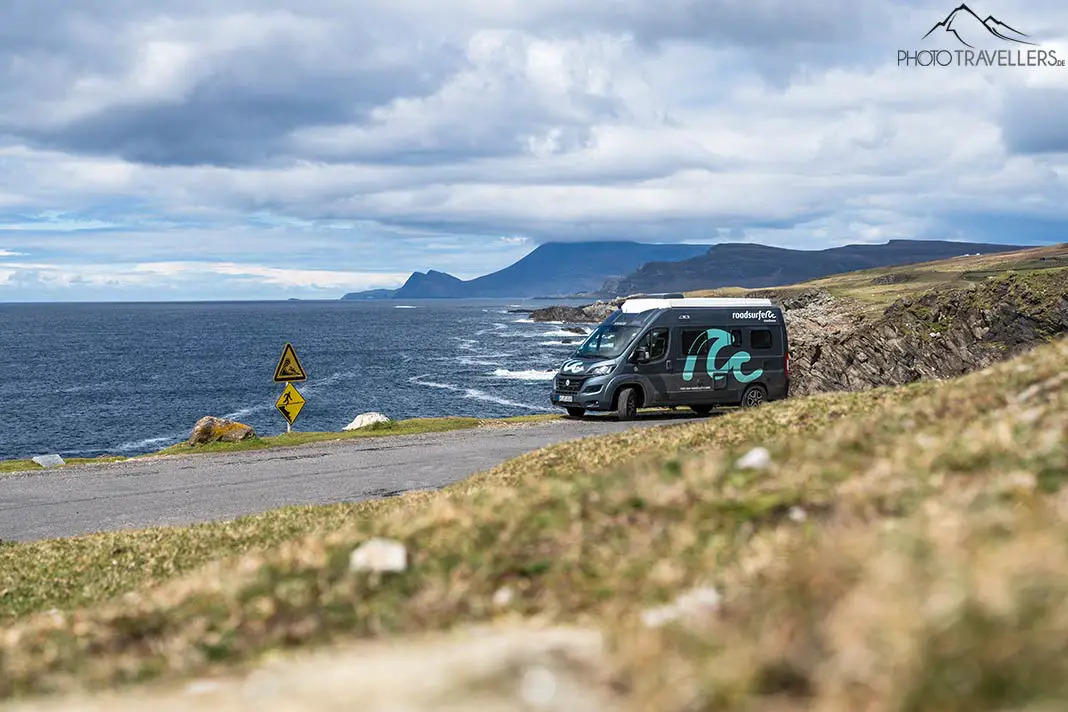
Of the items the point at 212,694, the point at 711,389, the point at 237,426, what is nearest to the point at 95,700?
the point at 212,694

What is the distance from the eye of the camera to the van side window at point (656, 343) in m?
30.1

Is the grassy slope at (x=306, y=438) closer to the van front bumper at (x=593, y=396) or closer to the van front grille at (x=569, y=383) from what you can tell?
the van front grille at (x=569, y=383)

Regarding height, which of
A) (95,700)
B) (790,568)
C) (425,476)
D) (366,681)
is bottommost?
(425,476)

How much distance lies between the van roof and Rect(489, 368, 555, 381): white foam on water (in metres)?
55.4

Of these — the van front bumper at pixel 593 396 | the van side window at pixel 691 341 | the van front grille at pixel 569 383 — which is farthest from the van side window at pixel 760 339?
the van front grille at pixel 569 383

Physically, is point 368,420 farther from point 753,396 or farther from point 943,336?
point 943,336

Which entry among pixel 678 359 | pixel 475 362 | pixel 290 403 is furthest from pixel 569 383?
pixel 475 362

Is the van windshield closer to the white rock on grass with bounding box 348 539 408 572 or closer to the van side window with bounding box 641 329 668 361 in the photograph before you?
the van side window with bounding box 641 329 668 361

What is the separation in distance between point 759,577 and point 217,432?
26.3m

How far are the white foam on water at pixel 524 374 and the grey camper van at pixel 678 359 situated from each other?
182ft

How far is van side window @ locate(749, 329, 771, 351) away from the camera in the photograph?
3175 centimetres

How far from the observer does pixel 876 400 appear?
1461 cm

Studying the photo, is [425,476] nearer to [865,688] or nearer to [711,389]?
[711,389]

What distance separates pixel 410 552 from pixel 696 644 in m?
2.74
